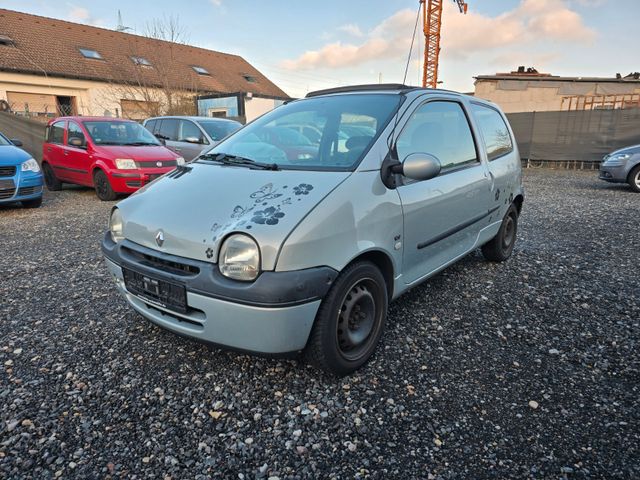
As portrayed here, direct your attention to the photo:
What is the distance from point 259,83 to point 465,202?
33.5m

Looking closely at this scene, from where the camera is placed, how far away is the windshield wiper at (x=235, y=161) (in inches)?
103

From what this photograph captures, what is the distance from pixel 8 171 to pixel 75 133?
2014 mm

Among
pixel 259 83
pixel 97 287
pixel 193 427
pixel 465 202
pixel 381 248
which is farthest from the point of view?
pixel 259 83

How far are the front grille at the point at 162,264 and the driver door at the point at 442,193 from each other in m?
1.34

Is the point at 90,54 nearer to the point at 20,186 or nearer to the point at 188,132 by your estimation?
the point at 188,132

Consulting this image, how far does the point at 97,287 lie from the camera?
3801mm

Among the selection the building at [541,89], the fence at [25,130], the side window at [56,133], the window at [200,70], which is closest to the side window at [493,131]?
the side window at [56,133]

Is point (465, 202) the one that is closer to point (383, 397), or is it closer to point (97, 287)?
point (383, 397)

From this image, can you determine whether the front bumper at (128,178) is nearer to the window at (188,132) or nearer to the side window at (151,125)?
the window at (188,132)

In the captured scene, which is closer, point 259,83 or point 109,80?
point 109,80

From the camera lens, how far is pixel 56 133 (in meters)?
9.20

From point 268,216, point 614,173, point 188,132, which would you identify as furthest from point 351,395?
point 614,173

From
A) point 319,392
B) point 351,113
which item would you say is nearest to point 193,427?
point 319,392

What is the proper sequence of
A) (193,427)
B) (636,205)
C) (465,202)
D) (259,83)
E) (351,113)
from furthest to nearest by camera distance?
1. (259,83)
2. (636,205)
3. (465,202)
4. (351,113)
5. (193,427)
